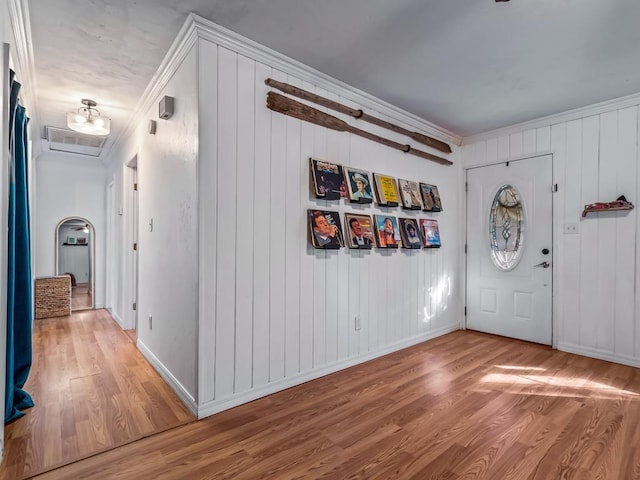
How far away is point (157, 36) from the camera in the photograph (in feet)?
7.23

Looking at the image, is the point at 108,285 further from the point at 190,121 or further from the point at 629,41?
the point at 629,41

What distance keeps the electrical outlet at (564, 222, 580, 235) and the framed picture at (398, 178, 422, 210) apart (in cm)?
149

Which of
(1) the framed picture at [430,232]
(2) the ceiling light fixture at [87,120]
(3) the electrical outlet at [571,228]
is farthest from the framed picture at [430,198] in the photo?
(2) the ceiling light fixture at [87,120]

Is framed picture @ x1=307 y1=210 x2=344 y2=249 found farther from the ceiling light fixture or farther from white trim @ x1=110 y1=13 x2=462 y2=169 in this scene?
the ceiling light fixture

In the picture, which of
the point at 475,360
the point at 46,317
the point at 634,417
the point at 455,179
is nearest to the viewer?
the point at 634,417

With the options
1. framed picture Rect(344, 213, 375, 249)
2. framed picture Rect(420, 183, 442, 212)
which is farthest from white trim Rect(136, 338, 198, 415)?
framed picture Rect(420, 183, 442, 212)

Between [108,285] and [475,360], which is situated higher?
[108,285]

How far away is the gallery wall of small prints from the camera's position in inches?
104

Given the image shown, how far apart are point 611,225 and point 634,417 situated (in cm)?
182

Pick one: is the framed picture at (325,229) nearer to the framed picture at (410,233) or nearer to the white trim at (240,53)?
the framed picture at (410,233)

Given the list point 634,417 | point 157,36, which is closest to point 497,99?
point 634,417

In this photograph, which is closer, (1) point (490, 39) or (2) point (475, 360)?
(1) point (490, 39)

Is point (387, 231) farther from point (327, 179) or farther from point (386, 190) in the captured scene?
point (327, 179)

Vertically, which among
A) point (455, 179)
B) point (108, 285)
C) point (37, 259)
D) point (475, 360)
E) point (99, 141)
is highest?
point (99, 141)
